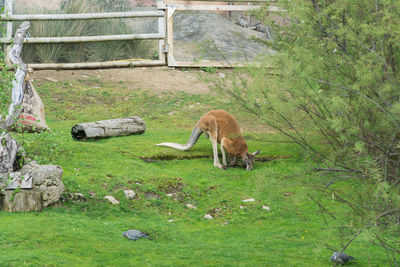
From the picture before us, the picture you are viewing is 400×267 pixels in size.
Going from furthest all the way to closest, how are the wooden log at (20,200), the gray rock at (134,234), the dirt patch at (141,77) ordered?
the dirt patch at (141,77) → the wooden log at (20,200) → the gray rock at (134,234)

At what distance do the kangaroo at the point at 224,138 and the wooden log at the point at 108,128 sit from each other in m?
1.59

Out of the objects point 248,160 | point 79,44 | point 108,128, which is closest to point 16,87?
point 108,128

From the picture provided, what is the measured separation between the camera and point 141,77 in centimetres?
1659

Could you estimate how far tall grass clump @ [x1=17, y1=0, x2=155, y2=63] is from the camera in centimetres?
1692

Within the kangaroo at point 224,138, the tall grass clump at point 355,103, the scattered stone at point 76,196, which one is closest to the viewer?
the tall grass clump at point 355,103

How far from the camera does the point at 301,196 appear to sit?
15.5 feet

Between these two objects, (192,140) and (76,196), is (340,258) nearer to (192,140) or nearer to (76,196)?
(76,196)

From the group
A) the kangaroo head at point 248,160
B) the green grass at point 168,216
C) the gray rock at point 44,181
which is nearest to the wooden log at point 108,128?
the green grass at point 168,216

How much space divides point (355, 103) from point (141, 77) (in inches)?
487

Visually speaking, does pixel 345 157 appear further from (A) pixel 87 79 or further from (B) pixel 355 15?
(A) pixel 87 79

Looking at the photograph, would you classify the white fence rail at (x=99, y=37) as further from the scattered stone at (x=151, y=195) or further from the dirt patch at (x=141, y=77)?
the scattered stone at (x=151, y=195)

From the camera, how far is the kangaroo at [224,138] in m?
9.68

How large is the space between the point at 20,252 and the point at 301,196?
2.69 metres

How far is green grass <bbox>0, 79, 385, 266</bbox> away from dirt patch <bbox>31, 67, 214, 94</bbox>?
4.29 m
